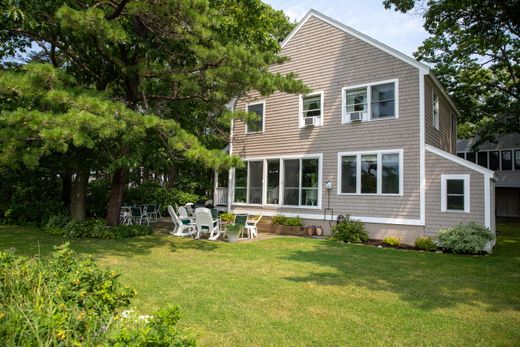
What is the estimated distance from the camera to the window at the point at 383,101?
12.1 meters

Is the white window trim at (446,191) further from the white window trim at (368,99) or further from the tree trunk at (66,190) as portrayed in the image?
the tree trunk at (66,190)

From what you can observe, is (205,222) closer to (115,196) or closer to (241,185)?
(115,196)

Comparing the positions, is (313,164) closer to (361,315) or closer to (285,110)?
(285,110)

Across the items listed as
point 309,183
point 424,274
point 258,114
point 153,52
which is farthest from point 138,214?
point 424,274

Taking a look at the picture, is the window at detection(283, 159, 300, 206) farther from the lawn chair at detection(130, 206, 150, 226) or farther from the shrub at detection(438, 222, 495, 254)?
the lawn chair at detection(130, 206, 150, 226)

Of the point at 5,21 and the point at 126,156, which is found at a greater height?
the point at 5,21

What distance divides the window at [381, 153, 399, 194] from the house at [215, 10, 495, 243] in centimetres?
3

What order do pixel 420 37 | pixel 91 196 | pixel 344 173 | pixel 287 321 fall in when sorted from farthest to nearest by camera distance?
pixel 420 37
pixel 91 196
pixel 344 173
pixel 287 321

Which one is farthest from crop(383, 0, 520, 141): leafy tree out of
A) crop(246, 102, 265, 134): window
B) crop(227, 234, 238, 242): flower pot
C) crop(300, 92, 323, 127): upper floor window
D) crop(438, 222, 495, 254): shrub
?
crop(227, 234, 238, 242): flower pot

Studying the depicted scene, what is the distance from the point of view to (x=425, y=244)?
34.8 feet

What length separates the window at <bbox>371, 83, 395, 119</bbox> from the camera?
12109 mm

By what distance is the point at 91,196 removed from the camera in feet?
53.6

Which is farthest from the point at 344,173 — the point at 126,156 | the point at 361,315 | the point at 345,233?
the point at 361,315

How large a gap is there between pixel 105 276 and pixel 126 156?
22.9 feet
